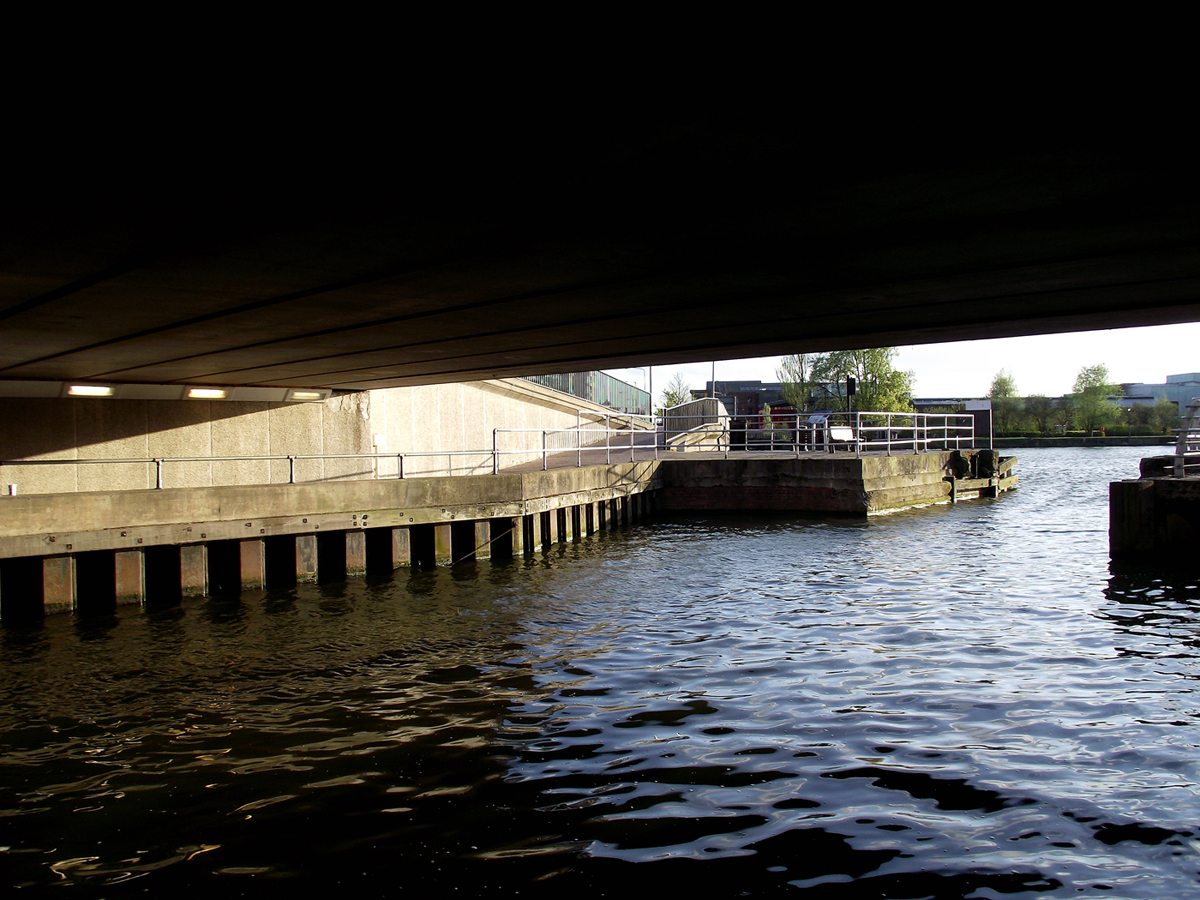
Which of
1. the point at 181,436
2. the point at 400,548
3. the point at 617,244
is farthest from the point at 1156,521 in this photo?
the point at 181,436

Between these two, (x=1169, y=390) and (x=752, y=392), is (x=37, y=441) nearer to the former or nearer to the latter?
(x=752, y=392)

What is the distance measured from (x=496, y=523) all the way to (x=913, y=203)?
13.8 metres

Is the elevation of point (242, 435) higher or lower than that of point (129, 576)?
higher

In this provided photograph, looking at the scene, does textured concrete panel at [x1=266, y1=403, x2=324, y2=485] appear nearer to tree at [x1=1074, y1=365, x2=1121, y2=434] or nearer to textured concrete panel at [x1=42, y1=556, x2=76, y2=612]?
textured concrete panel at [x1=42, y1=556, x2=76, y2=612]

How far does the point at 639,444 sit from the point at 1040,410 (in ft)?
292

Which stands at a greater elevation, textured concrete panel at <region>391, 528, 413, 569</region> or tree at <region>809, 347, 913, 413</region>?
tree at <region>809, 347, 913, 413</region>

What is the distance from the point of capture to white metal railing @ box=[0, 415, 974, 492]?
16.8 metres

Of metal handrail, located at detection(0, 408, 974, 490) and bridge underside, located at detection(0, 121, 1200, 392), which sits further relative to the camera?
metal handrail, located at detection(0, 408, 974, 490)

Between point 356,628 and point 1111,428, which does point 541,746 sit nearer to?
point 356,628

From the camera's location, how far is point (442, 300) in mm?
9102

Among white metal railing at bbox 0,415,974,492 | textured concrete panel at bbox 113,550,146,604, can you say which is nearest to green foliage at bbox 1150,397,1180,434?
white metal railing at bbox 0,415,974,492

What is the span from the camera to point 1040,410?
4203 inches

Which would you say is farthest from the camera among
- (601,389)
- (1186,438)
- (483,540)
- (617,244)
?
(601,389)

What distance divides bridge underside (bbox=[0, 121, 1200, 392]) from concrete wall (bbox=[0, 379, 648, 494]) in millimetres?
6596
